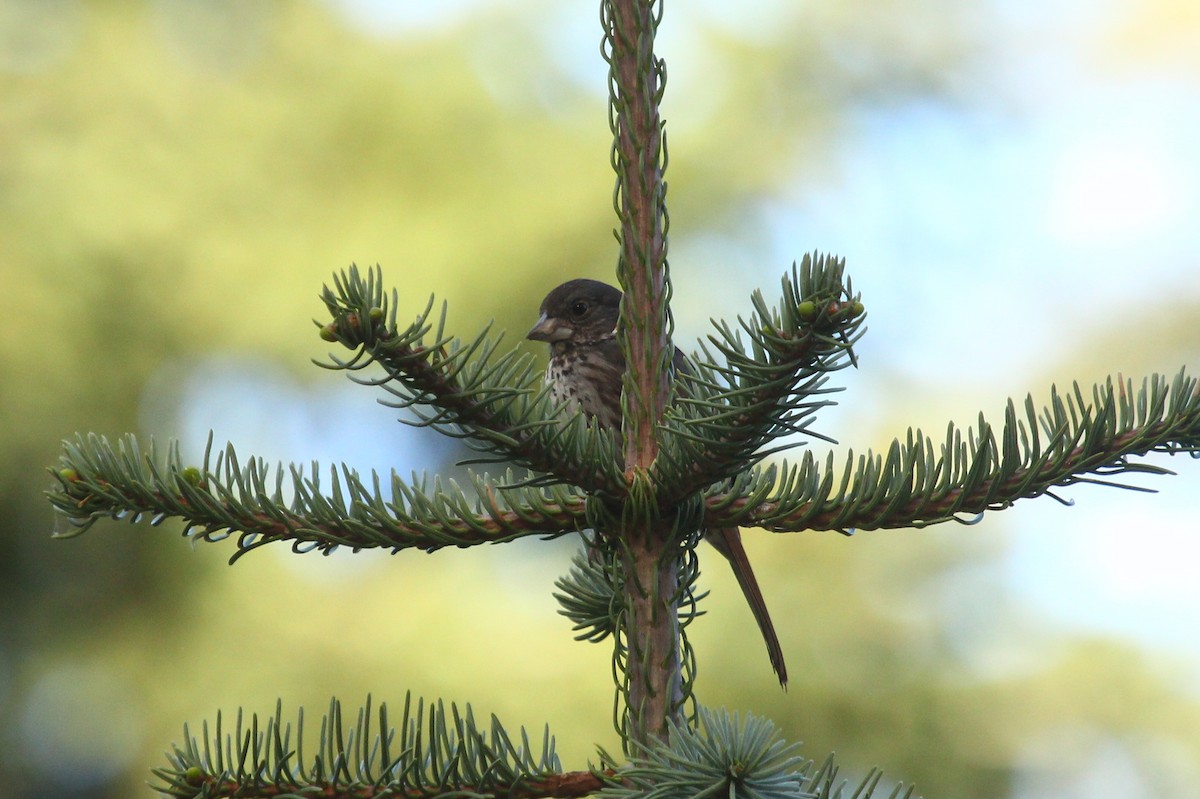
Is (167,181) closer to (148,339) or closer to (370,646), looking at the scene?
(148,339)

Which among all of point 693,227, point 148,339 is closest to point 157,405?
point 148,339

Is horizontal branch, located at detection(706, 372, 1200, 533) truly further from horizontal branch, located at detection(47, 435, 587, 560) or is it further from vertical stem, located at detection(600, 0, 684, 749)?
horizontal branch, located at detection(47, 435, 587, 560)

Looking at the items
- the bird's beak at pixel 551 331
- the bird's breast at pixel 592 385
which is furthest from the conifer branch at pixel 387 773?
the bird's beak at pixel 551 331

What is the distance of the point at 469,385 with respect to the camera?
1.18 metres

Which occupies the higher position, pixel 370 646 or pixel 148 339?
pixel 148 339

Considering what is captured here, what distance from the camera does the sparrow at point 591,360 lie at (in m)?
2.88

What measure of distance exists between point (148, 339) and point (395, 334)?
5.56 metres

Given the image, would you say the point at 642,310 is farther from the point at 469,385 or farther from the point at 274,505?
the point at 274,505

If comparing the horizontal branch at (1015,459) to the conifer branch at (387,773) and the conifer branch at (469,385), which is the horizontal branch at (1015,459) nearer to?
the conifer branch at (469,385)

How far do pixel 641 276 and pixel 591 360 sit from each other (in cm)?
149

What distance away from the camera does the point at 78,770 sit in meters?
5.96

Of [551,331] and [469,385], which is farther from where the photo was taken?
[551,331]

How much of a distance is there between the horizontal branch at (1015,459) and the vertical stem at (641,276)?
0.17m

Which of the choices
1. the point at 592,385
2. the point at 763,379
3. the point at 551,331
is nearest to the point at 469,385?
the point at 763,379
